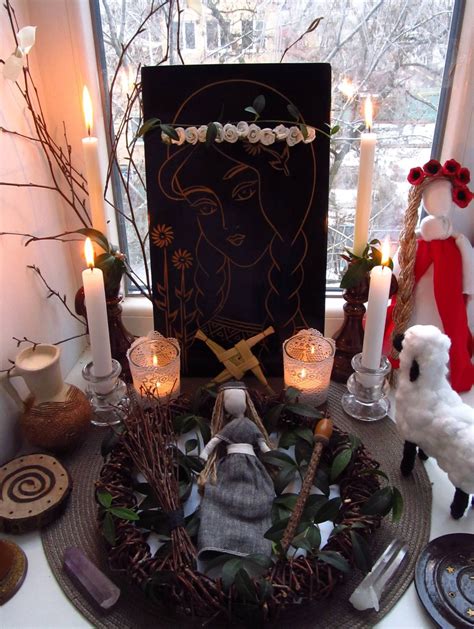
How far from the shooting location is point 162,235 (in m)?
0.89

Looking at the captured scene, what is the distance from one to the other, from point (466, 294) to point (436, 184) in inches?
7.7

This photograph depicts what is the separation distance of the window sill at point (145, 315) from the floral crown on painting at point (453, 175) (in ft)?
0.95

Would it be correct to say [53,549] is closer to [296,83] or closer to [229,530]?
[229,530]

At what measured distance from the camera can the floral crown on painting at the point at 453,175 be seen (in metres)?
0.86

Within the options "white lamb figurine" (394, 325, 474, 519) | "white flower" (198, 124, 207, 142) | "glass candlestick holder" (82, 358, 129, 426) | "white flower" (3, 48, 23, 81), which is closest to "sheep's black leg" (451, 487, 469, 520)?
"white lamb figurine" (394, 325, 474, 519)

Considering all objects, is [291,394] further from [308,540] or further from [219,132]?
[219,132]

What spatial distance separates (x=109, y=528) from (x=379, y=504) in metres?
0.31

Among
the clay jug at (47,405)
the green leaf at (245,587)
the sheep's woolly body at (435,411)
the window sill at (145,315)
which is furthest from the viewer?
the window sill at (145,315)

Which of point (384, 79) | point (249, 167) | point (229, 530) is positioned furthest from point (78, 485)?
point (384, 79)

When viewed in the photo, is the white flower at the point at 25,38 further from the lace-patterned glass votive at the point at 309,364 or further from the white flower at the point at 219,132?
the lace-patterned glass votive at the point at 309,364

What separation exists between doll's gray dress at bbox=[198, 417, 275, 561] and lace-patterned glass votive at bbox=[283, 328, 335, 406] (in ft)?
0.43

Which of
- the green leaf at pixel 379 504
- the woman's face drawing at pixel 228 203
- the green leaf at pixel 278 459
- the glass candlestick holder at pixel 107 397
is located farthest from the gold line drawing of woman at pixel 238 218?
the green leaf at pixel 379 504

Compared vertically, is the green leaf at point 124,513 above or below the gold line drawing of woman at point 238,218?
below

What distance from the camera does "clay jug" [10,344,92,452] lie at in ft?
2.57
